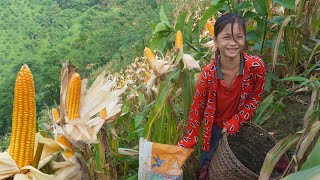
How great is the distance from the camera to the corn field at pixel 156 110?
149 cm

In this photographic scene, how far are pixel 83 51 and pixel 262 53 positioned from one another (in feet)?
57.9

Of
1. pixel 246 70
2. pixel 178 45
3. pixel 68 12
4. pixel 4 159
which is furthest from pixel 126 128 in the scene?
pixel 68 12

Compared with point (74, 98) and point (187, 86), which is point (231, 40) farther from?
point (74, 98)

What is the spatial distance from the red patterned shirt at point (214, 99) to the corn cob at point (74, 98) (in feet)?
2.16

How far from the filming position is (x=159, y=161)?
1948 mm

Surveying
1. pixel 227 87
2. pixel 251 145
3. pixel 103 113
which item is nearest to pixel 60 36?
pixel 251 145

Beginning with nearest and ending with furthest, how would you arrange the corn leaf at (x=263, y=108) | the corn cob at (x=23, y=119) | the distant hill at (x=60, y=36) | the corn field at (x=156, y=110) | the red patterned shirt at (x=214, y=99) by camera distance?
the corn cob at (x=23, y=119), the corn field at (x=156, y=110), the red patterned shirt at (x=214, y=99), the corn leaf at (x=263, y=108), the distant hill at (x=60, y=36)

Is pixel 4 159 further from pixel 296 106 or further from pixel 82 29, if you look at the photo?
pixel 82 29

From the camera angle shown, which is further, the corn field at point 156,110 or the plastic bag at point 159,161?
the plastic bag at point 159,161

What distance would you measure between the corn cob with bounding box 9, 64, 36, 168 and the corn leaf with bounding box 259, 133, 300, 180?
88 centimetres

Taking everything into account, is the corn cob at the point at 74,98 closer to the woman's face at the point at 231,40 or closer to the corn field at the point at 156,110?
the corn field at the point at 156,110

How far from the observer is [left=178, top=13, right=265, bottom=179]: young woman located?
1826 mm

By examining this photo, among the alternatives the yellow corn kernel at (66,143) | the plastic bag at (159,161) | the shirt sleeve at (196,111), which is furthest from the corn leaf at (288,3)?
the yellow corn kernel at (66,143)

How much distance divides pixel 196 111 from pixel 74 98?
2.32 feet
